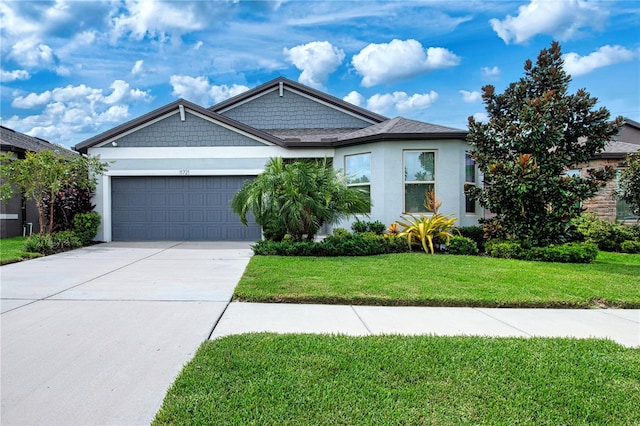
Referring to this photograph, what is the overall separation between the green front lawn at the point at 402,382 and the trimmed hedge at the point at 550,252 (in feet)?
18.6

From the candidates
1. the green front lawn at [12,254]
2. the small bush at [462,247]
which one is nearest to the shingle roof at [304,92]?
the small bush at [462,247]

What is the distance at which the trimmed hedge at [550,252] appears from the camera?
338 inches

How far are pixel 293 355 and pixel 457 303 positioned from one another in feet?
9.51

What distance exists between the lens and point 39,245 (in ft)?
31.5

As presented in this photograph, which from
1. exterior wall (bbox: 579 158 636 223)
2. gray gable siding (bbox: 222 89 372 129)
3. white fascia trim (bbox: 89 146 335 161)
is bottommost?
exterior wall (bbox: 579 158 636 223)

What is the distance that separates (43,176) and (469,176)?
41.3ft

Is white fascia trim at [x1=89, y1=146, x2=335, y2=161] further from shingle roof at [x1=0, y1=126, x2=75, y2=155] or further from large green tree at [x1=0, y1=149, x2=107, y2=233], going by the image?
shingle roof at [x1=0, y1=126, x2=75, y2=155]

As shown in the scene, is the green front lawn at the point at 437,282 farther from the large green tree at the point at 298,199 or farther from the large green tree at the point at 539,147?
the large green tree at the point at 539,147

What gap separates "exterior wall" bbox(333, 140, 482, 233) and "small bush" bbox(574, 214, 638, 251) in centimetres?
383

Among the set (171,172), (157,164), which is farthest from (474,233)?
(157,164)

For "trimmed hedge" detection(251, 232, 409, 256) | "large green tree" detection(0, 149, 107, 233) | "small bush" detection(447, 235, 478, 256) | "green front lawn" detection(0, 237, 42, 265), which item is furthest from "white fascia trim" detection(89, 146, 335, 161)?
"small bush" detection(447, 235, 478, 256)

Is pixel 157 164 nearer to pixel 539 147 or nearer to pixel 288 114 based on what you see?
pixel 288 114

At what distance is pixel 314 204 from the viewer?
8992mm

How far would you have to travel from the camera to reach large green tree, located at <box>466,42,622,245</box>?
28.7 ft
